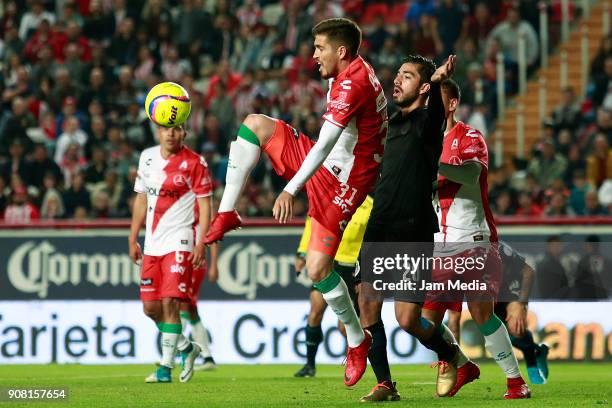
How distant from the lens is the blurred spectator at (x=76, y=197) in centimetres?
1970

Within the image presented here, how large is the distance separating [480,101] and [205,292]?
6888mm

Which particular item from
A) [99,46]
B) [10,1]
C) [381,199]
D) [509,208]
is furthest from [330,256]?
[10,1]

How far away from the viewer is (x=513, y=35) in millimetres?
22453

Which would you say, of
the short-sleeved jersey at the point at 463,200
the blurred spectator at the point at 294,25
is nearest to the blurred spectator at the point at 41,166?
the blurred spectator at the point at 294,25

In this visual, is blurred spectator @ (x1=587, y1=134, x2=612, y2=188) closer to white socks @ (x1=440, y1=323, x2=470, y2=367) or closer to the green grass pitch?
the green grass pitch

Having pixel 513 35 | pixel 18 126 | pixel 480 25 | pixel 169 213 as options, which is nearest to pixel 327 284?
pixel 169 213

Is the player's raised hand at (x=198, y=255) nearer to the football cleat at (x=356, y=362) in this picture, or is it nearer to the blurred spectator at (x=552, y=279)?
the football cleat at (x=356, y=362)

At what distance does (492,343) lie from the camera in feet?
33.0

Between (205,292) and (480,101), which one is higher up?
(480,101)

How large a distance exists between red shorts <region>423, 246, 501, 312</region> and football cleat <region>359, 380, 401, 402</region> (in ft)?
2.74

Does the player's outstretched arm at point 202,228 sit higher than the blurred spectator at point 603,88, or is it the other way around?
the blurred spectator at point 603,88

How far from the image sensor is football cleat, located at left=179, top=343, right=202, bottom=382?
12.4 metres

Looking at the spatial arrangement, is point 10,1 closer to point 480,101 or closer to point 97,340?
point 480,101

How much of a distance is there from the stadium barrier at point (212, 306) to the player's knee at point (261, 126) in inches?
267
